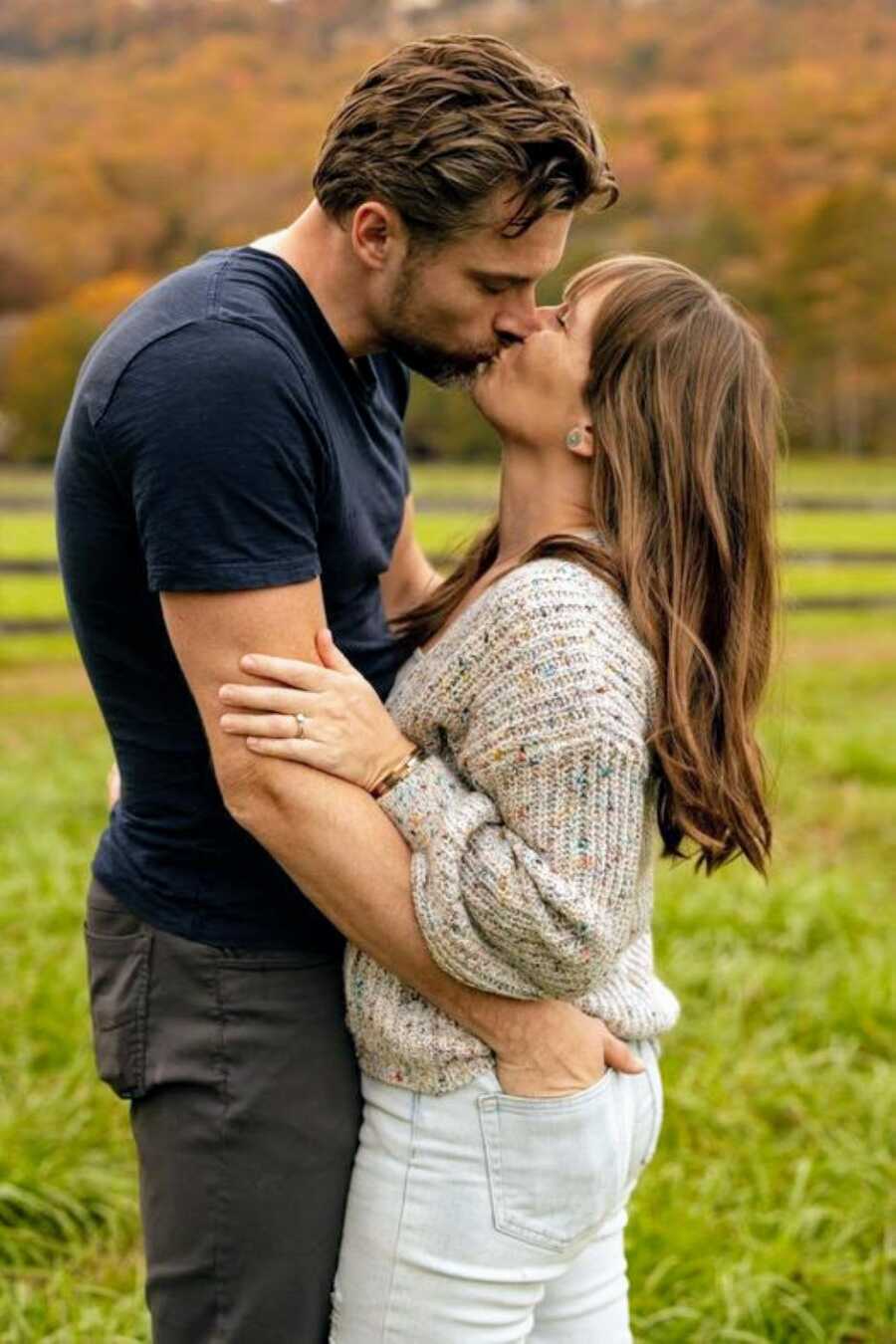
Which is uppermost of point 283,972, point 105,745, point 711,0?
point 711,0

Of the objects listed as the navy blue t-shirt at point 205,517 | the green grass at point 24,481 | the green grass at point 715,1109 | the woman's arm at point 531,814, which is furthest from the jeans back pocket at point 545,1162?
the green grass at point 24,481

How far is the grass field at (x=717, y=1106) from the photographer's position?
3.22 m

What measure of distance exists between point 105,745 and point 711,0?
66.1 meters

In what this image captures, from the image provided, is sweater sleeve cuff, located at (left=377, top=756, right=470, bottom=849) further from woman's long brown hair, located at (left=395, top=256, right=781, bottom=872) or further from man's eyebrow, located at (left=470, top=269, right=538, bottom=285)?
man's eyebrow, located at (left=470, top=269, right=538, bottom=285)

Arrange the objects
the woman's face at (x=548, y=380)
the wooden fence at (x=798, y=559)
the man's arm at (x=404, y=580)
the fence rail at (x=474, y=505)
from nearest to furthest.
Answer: the woman's face at (x=548, y=380), the man's arm at (x=404, y=580), the wooden fence at (x=798, y=559), the fence rail at (x=474, y=505)

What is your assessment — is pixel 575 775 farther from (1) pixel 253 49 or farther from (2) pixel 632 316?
(1) pixel 253 49

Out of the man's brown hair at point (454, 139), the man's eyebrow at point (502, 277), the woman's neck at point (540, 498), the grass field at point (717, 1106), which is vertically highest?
the man's brown hair at point (454, 139)

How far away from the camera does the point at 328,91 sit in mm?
48531

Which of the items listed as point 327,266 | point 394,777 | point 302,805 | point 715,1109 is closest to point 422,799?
point 394,777

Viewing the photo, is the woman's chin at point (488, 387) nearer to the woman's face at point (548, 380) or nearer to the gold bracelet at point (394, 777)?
the woman's face at point (548, 380)

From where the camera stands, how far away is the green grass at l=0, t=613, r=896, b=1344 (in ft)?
10.6

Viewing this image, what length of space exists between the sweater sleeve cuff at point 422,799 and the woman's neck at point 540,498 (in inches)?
14.2

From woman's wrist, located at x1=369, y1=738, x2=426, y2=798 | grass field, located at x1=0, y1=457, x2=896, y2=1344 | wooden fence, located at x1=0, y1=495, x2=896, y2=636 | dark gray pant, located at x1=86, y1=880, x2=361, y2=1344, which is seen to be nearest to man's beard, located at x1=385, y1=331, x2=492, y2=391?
woman's wrist, located at x1=369, y1=738, x2=426, y2=798

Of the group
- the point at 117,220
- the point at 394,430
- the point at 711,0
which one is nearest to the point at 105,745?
the point at 394,430
